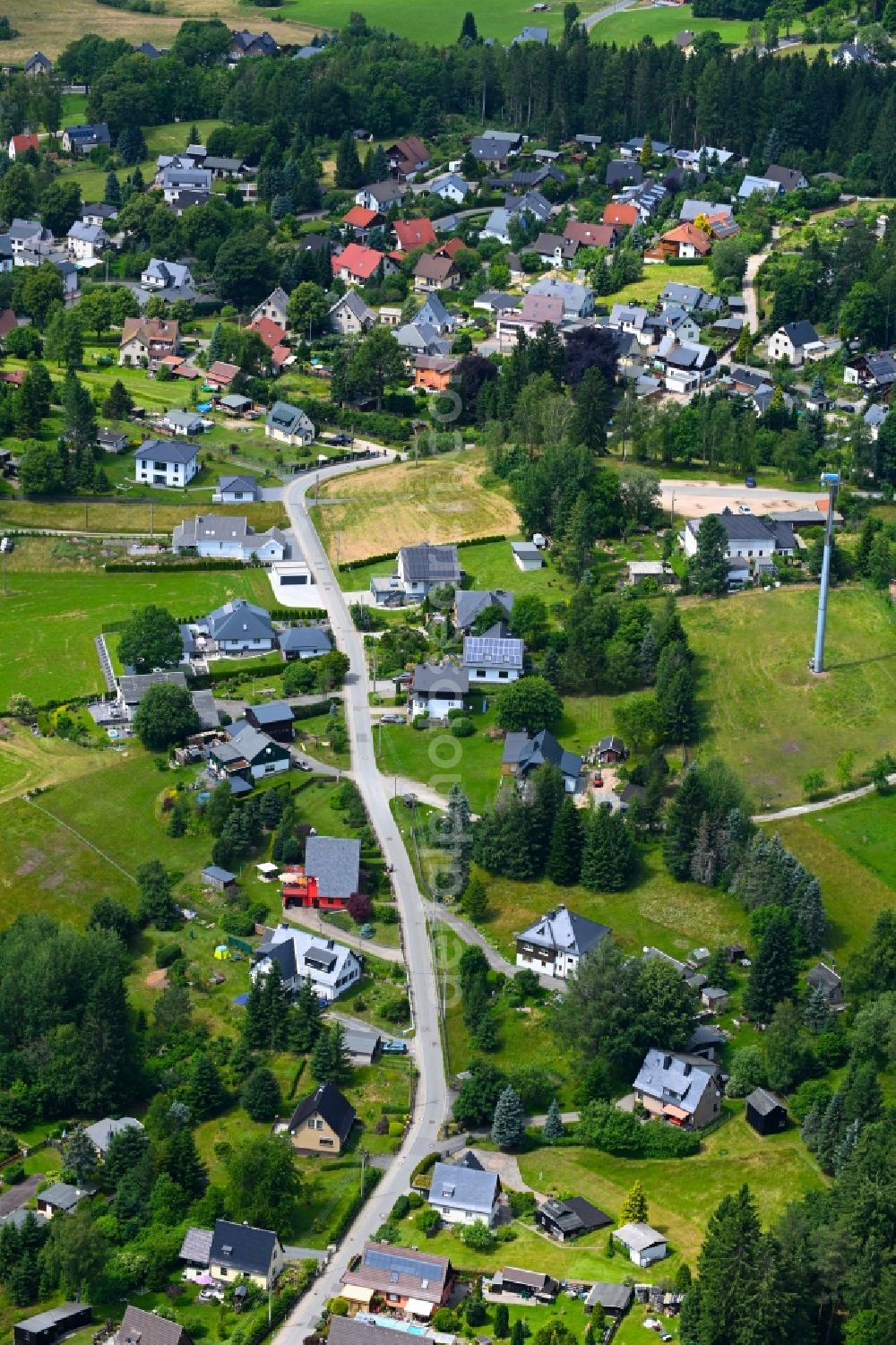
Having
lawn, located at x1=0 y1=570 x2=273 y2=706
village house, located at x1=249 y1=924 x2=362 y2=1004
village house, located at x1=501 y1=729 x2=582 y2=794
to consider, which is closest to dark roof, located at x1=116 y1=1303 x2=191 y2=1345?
village house, located at x1=249 y1=924 x2=362 y2=1004

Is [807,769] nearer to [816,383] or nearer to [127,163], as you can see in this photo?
[816,383]

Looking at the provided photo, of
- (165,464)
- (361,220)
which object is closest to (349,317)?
(361,220)

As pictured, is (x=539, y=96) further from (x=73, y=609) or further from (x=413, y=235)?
(x=73, y=609)

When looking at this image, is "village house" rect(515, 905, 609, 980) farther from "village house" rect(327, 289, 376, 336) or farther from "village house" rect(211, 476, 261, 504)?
"village house" rect(327, 289, 376, 336)

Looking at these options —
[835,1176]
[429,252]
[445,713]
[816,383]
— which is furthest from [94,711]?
[429,252]

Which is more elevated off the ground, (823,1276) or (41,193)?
(41,193)

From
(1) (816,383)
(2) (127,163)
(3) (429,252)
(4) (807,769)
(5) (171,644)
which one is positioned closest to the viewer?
(4) (807,769)

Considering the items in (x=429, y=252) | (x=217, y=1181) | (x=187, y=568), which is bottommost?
(x=217, y=1181)

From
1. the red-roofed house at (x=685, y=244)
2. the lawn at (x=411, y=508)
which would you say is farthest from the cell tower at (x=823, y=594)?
the red-roofed house at (x=685, y=244)
